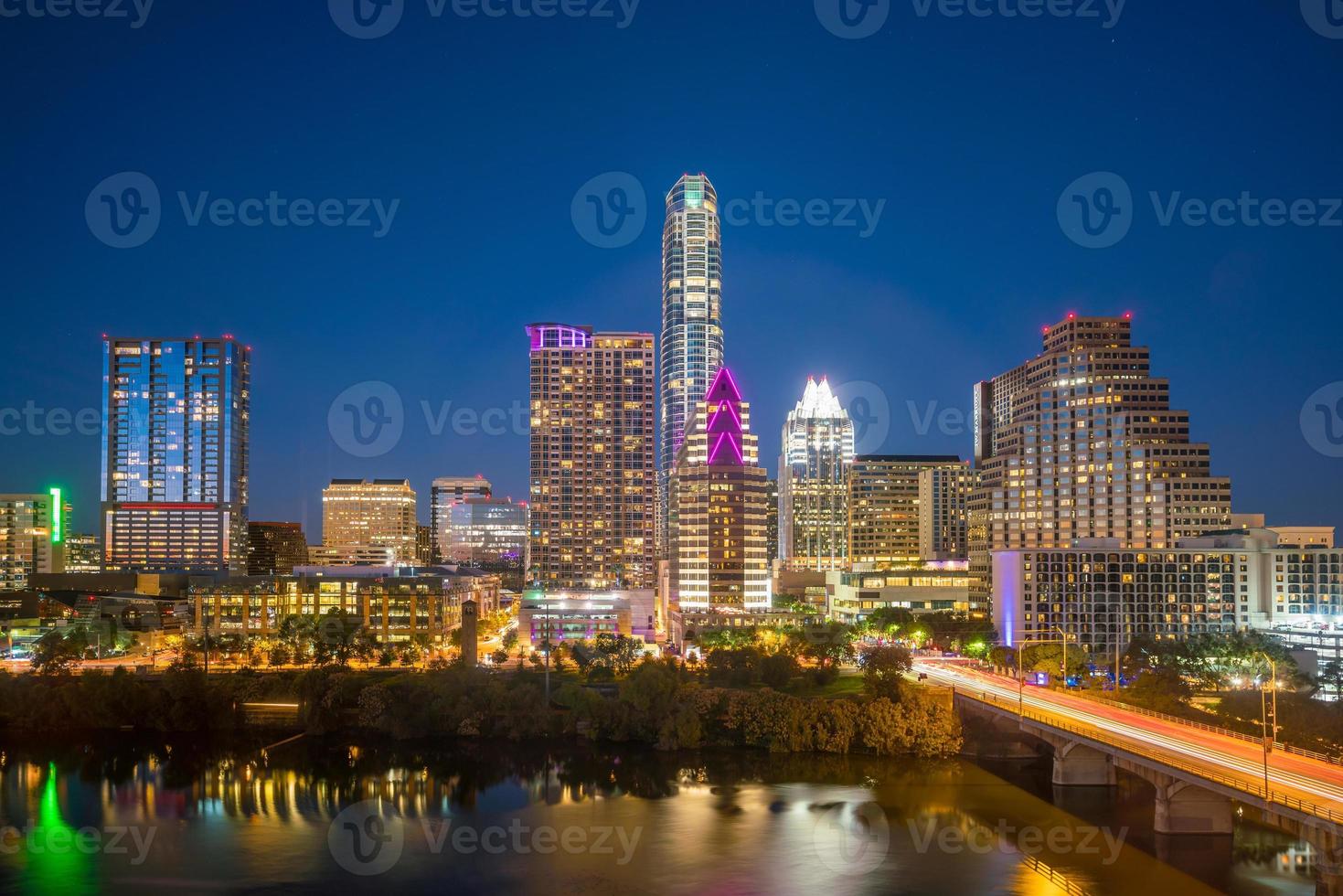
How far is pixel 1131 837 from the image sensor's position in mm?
43375

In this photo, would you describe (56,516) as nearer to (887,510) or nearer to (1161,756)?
(887,510)

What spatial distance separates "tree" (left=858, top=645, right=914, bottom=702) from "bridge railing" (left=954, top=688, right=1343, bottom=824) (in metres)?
3.83

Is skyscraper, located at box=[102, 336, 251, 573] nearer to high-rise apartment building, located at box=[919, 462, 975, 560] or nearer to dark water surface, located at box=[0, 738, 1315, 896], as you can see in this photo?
high-rise apartment building, located at box=[919, 462, 975, 560]

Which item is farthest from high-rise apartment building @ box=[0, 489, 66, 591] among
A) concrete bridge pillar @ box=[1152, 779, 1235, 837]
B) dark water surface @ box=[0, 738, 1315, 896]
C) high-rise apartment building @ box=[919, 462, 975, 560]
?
concrete bridge pillar @ box=[1152, 779, 1235, 837]

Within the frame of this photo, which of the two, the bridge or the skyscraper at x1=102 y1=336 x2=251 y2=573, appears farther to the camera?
the skyscraper at x1=102 y1=336 x2=251 y2=573

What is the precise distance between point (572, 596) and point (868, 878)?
2906 inches

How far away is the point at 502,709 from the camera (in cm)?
6575

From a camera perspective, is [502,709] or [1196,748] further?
[502,709]

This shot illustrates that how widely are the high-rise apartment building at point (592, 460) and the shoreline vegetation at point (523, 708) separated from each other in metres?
69.2

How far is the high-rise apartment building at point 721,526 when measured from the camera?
4569 inches

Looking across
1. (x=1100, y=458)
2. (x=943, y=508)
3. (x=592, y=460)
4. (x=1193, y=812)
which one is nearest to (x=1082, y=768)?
(x=1193, y=812)

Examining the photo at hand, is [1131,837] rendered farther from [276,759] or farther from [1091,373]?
[1091,373]

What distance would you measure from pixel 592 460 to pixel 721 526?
31.4m

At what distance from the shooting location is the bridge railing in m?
33.4
